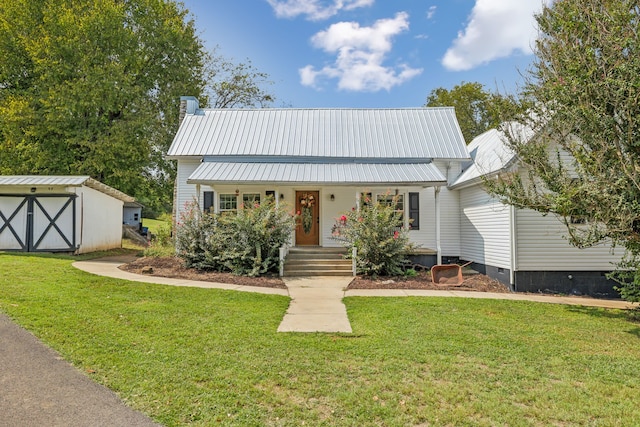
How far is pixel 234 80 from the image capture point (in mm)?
26953

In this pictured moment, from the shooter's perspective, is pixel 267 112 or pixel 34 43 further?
pixel 34 43

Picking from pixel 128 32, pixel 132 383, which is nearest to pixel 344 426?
pixel 132 383

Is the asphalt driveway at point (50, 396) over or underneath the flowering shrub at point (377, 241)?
underneath

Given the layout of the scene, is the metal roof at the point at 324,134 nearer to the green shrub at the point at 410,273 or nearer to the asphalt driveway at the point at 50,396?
the green shrub at the point at 410,273

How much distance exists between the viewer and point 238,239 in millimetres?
10820

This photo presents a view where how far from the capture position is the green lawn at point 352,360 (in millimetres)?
3246

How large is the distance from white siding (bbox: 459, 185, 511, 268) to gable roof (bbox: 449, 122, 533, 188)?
0.41m

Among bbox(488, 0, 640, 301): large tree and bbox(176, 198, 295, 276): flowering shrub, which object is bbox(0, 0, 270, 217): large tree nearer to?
bbox(176, 198, 295, 276): flowering shrub

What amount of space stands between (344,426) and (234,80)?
27.2 metres

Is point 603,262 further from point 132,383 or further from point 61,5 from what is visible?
point 61,5

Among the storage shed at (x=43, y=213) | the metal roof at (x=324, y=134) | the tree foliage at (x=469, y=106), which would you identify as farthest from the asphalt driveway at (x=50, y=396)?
the tree foliage at (x=469, y=106)

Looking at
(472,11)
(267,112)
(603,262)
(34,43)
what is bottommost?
(603,262)

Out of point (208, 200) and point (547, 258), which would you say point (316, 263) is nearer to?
point (208, 200)

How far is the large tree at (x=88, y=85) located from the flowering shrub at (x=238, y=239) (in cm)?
Answer: 1139
